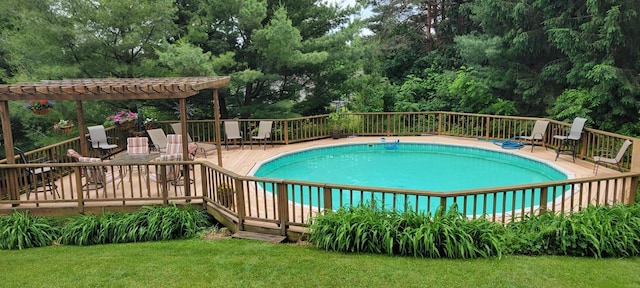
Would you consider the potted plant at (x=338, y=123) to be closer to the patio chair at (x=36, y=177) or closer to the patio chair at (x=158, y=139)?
the patio chair at (x=158, y=139)

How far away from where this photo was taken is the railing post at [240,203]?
6.29 meters

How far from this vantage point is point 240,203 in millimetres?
6305

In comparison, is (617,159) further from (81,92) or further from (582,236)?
(81,92)

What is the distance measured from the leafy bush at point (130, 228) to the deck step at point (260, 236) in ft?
2.46

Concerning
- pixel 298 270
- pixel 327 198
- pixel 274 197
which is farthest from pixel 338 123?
pixel 298 270

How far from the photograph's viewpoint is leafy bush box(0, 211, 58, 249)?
240 inches

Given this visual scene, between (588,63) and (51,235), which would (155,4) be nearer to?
(51,235)

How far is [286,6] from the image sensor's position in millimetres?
15477

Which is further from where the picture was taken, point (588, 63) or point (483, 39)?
point (483, 39)

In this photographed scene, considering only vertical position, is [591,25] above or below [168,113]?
above

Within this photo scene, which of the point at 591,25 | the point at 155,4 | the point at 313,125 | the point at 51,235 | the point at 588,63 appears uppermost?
the point at 155,4

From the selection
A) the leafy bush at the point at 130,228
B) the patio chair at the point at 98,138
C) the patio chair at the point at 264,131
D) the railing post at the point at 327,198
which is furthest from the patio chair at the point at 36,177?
the patio chair at the point at 264,131

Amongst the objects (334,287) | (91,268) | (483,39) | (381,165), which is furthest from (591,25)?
(91,268)

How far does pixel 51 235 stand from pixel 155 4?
8270mm
